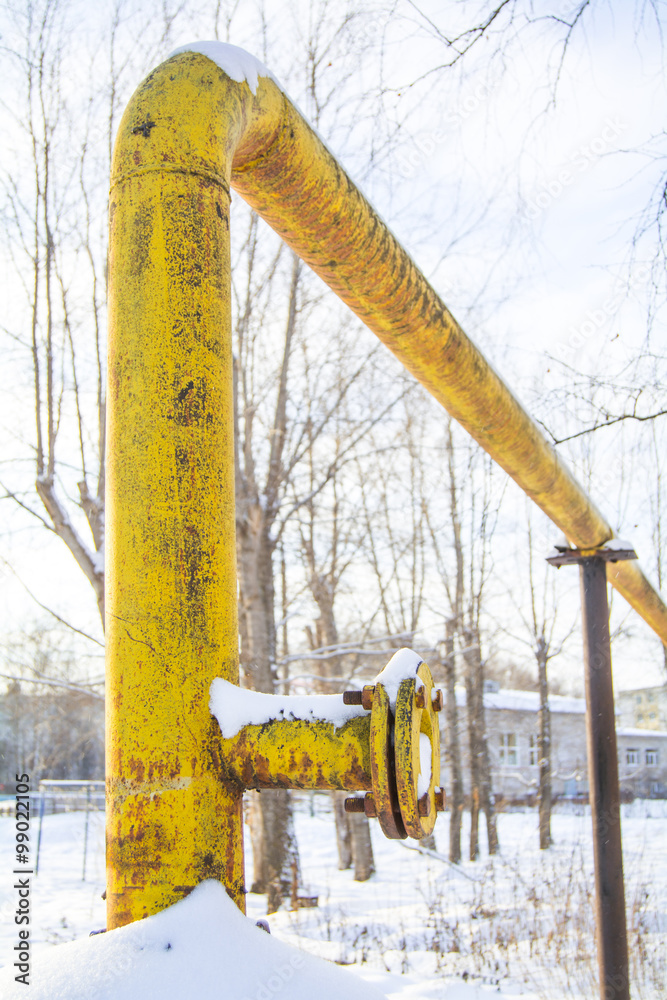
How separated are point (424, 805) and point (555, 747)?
3964cm

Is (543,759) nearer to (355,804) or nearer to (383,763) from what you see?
(355,804)


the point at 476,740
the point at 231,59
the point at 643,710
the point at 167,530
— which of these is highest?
the point at 231,59

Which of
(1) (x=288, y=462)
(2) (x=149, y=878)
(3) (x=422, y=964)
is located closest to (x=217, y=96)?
(2) (x=149, y=878)

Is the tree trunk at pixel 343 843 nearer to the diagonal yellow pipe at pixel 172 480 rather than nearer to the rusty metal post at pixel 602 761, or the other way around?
the rusty metal post at pixel 602 761

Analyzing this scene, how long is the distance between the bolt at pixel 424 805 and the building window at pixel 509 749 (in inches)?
1522

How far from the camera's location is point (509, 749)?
37750 mm

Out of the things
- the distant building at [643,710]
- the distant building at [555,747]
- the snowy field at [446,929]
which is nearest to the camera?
the snowy field at [446,929]

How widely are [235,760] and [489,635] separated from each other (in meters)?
15.3

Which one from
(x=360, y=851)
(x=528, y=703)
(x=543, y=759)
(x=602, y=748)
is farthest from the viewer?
(x=528, y=703)

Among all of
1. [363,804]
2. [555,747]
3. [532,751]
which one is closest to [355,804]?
[363,804]

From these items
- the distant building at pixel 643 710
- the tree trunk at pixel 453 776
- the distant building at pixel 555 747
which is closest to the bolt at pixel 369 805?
the tree trunk at pixel 453 776

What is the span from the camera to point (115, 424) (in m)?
1.15

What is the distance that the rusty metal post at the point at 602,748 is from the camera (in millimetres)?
4188

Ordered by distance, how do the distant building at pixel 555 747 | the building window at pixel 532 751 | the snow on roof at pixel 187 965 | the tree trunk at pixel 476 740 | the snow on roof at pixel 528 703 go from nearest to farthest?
the snow on roof at pixel 187 965
the tree trunk at pixel 476 740
the distant building at pixel 555 747
the building window at pixel 532 751
the snow on roof at pixel 528 703
